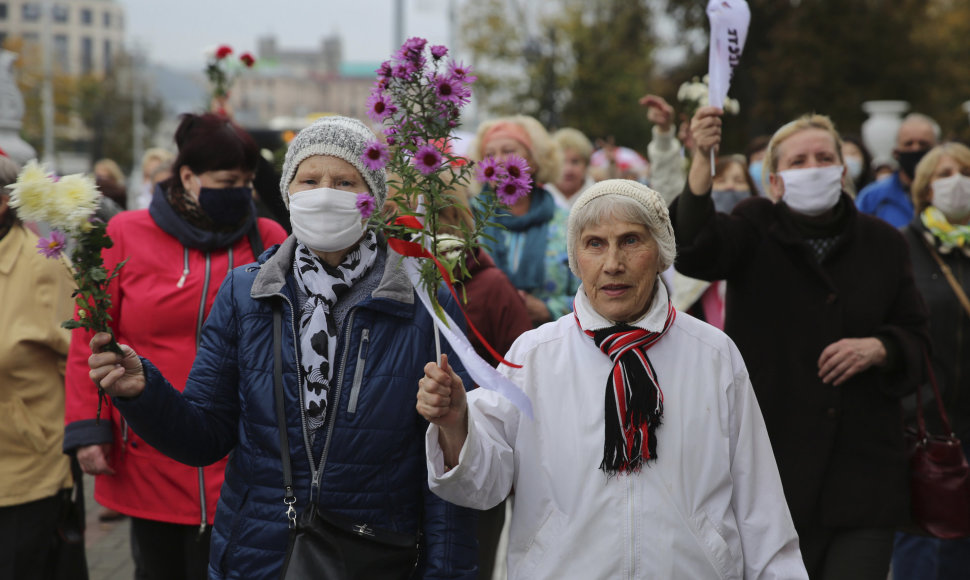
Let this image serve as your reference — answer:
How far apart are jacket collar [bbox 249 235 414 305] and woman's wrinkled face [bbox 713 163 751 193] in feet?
12.8

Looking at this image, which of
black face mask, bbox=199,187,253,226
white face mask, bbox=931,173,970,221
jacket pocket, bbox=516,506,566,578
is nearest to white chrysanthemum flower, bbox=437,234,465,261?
jacket pocket, bbox=516,506,566,578

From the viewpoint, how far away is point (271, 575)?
3379mm

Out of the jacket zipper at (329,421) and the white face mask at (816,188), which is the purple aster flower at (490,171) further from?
the white face mask at (816,188)

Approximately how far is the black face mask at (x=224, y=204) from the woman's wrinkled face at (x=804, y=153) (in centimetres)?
221

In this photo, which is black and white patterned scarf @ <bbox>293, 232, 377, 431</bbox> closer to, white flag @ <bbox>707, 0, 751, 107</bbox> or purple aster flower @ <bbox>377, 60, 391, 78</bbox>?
purple aster flower @ <bbox>377, 60, 391, 78</bbox>

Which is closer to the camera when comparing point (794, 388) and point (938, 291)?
point (794, 388)

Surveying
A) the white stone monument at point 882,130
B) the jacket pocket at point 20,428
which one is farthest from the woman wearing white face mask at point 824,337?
the white stone monument at point 882,130

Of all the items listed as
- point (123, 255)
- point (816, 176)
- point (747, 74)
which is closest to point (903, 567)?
point (816, 176)

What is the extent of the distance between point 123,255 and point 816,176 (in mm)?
2773

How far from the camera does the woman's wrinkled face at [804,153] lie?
15.8 feet

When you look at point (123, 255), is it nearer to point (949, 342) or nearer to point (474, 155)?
point (474, 155)

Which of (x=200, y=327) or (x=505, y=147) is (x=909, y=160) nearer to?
(x=505, y=147)

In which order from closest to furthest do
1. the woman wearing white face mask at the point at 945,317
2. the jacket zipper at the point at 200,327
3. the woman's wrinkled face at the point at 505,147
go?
1. the jacket zipper at the point at 200,327
2. the woman wearing white face mask at the point at 945,317
3. the woman's wrinkled face at the point at 505,147

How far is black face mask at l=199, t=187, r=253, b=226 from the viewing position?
471cm
